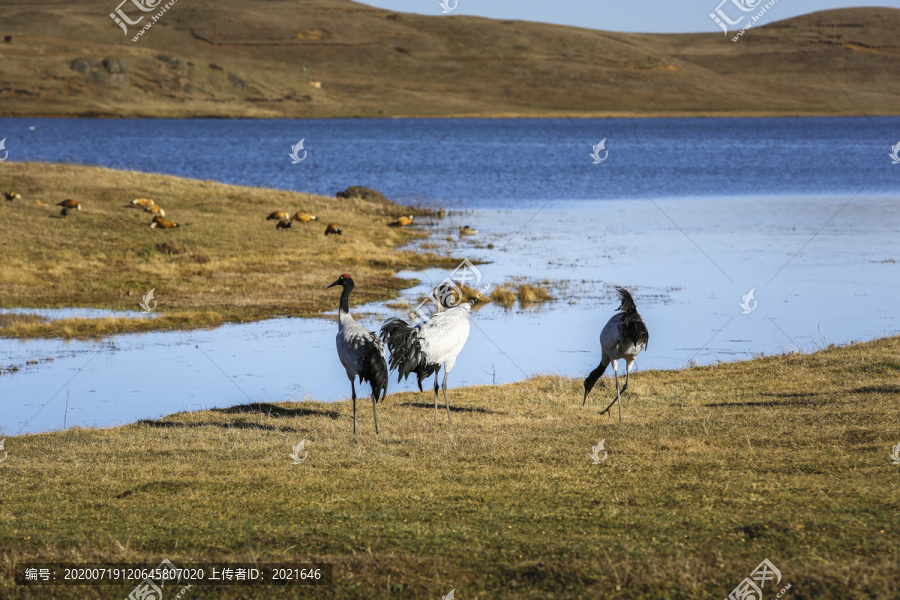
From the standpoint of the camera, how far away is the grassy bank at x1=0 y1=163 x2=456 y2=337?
3041cm

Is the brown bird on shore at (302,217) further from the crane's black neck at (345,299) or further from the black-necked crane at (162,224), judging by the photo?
the crane's black neck at (345,299)

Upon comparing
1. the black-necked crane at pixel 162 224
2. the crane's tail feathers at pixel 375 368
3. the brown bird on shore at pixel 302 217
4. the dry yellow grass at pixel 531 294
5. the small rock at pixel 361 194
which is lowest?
the small rock at pixel 361 194

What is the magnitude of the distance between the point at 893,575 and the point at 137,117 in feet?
642

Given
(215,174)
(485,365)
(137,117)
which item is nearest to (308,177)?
(215,174)

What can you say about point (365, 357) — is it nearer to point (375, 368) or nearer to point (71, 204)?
point (375, 368)

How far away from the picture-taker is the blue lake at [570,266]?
2292 centimetres

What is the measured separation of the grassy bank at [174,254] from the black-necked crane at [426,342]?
1363 centimetres

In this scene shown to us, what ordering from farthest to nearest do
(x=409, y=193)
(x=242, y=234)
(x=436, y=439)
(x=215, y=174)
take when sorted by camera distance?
1. (x=215, y=174)
2. (x=409, y=193)
3. (x=242, y=234)
4. (x=436, y=439)

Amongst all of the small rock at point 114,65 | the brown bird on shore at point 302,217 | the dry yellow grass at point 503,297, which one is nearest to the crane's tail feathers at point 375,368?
the dry yellow grass at point 503,297

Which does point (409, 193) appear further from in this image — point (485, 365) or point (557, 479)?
point (557, 479)

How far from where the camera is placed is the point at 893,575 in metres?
8.14

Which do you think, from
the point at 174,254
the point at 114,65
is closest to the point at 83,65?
the point at 114,65

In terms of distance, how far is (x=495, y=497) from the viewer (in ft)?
37.2

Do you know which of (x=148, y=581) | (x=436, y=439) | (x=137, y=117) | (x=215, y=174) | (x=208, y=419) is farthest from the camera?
(x=137, y=117)
